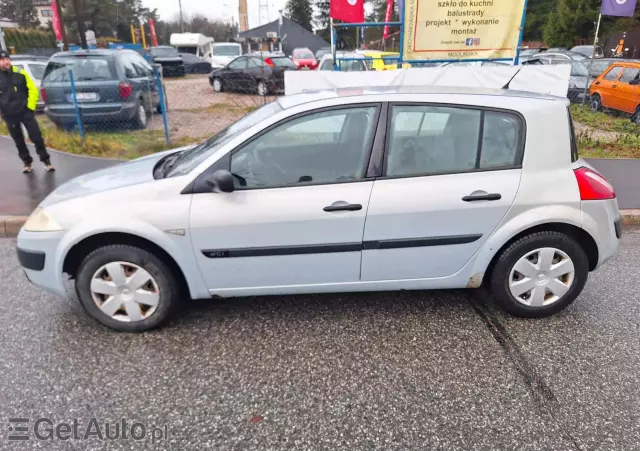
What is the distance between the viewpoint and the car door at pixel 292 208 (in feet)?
9.46

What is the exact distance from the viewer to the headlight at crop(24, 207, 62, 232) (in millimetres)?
2965

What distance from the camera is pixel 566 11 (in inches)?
1287

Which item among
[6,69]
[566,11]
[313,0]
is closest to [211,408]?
[6,69]

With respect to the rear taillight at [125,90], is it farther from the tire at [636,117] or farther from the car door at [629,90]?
the car door at [629,90]

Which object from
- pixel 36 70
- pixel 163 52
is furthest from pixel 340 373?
pixel 163 52

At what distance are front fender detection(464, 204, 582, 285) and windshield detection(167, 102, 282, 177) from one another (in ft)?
5.58

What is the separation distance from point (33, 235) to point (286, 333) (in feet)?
5.94

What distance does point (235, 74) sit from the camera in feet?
55.7

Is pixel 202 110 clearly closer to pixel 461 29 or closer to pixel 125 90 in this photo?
pixel 125 90

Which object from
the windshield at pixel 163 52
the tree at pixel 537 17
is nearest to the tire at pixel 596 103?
the windshield at pixel 163 52

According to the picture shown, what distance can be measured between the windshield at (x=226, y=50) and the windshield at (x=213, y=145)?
26760mm

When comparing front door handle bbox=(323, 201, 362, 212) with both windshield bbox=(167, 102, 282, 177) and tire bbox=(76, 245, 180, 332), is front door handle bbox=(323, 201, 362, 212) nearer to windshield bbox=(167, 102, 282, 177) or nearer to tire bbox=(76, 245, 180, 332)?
windshield bbox=(167, 102, 282, 177)

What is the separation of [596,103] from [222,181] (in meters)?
12.8

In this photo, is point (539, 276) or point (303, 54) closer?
point (539, 276)
